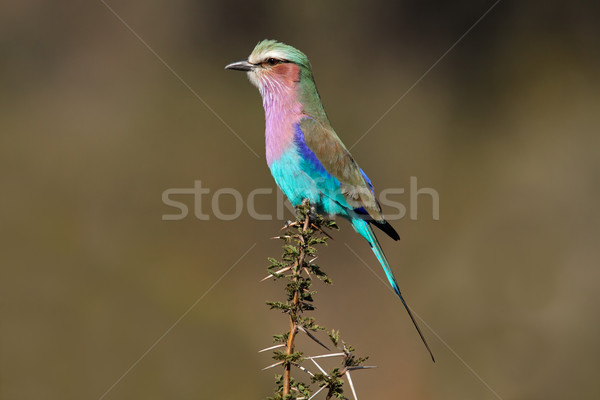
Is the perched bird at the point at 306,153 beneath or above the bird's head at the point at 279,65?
beneath

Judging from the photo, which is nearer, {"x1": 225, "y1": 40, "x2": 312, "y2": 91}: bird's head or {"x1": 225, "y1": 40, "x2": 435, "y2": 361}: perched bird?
{"x1": 225, "y1": 40, "x2": 435, "y2": 361}: perched bird

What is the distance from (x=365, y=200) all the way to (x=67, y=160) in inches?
127

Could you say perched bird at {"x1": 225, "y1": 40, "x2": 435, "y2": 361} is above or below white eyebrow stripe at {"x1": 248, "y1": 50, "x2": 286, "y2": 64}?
below

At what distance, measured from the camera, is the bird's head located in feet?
15.4

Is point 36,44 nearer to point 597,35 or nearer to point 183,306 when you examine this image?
point 183,306

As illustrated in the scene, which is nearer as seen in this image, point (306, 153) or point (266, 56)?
point (306, 153)

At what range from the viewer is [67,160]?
6129mm

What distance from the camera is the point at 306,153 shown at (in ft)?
14.1

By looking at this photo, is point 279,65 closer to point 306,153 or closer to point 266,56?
point 266,56

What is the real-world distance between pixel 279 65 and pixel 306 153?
815mm

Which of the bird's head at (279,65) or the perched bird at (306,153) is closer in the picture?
the perched bird at (306,153)

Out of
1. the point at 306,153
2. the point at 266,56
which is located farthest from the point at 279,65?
the point at 306,153

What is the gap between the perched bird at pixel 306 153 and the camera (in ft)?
13.9

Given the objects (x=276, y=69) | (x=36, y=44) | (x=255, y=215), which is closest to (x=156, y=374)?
(x=255, y=215)
